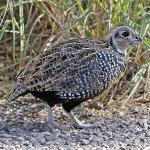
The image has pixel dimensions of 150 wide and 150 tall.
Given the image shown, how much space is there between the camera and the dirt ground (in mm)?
5672

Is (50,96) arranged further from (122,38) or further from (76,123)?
(122,38)

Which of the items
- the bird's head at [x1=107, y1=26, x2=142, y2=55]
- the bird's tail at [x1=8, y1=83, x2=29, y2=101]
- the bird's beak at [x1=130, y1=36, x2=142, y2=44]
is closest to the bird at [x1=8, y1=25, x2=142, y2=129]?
the bird's tail at [x1=8, y1=83, x2=29, y2=101]

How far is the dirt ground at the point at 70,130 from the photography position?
5.67 meters

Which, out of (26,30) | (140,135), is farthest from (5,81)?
(140,135)

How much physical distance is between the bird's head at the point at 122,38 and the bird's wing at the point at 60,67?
8.5 inches

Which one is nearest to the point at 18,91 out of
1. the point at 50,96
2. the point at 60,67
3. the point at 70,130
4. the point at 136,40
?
the point at 50,96

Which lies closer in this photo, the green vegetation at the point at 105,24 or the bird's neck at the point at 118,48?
the bird's neck at the point at 118,48

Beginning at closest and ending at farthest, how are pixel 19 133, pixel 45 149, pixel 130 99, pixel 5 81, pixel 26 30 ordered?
pixel 45 149 < pixel 19 133 < pixel 130 99 < pixel 5 81 < pixel 26 30

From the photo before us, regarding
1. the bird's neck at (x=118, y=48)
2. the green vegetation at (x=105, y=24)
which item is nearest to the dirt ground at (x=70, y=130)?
the green vegetation at (x=105, y=24)

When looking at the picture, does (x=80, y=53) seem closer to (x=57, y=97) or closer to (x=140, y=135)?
(x=57, y=97)

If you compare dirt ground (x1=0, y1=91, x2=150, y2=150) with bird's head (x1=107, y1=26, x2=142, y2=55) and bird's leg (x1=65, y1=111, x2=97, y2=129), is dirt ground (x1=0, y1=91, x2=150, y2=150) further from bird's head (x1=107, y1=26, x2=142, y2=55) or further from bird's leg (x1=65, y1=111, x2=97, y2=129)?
bird's head (x1=107, y1=26, x2=142, y2=55)

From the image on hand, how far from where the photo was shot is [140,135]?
19.8ft

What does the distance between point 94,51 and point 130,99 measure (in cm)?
103

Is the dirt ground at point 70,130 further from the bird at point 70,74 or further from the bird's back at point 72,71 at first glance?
the bird's back at point 72,71
